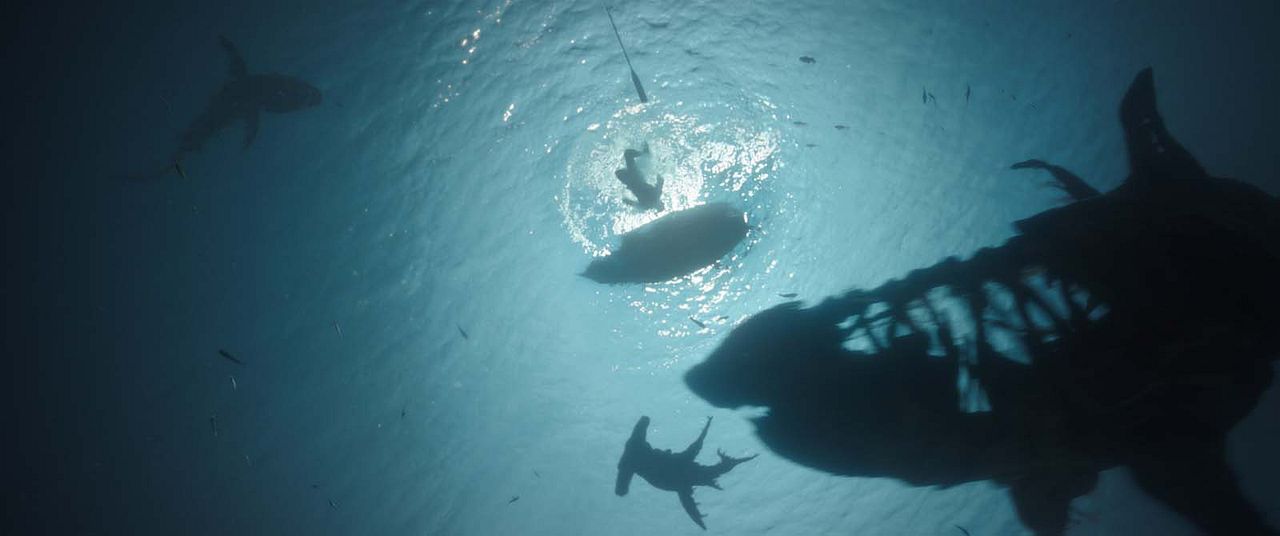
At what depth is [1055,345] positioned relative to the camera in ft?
18.5

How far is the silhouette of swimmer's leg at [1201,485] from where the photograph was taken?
21.8 feet

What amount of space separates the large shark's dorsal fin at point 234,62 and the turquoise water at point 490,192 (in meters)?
0.19

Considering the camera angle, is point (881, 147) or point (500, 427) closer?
point (881, 147)

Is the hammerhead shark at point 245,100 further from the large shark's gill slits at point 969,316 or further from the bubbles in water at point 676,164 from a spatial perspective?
the large shark's gill slits at point 969,316

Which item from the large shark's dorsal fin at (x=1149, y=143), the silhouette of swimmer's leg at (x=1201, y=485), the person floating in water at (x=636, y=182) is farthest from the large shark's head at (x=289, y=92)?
the silhouette of swimmer's leg at (x=1201, y=485)

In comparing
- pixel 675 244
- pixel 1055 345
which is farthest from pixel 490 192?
pixel 1055 345

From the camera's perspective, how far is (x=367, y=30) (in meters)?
7.44

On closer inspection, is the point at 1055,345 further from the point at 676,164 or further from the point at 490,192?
the point at 490,192

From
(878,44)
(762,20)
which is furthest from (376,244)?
(878,44)

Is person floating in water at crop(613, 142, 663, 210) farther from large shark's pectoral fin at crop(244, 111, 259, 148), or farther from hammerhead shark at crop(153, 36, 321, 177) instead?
large shark's pectoral fin at crop(244, 111, 259, 148)

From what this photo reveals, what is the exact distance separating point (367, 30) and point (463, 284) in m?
5.12

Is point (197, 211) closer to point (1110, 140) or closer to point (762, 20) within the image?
point (762, 20)

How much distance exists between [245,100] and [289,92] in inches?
33.6

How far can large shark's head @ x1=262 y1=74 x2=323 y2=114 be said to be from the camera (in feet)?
24.2
